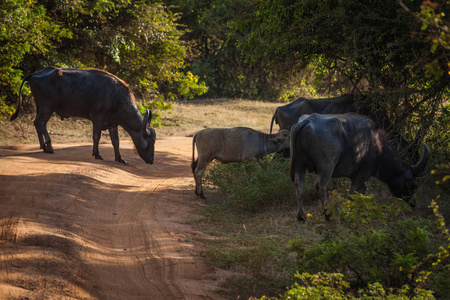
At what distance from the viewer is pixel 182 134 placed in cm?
2295

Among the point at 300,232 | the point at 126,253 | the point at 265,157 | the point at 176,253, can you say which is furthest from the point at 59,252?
the point at 265,157

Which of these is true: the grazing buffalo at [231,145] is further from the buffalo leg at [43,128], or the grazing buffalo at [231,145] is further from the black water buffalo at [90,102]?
the buffalo leg at [43,128]

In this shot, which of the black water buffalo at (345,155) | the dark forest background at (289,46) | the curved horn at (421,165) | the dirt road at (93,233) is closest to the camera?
the dirt road at (93,233)

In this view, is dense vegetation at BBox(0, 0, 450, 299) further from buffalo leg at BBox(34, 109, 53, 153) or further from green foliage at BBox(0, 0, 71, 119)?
buffalo leg at BBox(34, 109, 53, 153)

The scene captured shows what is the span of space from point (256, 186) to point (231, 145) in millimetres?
Answer: 1305

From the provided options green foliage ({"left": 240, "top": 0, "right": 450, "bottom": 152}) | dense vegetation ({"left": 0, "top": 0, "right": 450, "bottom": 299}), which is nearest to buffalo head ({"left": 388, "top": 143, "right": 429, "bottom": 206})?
dense vegetation ({"left": 0, "top": 0, "right": 450, "bottom": 299})

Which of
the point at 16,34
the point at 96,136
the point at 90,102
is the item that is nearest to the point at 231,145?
the point at 96,136

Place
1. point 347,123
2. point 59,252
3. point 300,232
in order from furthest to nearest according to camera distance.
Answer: point 347,123, point 300,232, point 59,252

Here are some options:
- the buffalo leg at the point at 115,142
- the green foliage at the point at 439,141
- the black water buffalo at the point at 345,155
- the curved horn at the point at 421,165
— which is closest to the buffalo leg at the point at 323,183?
the black water buffalo at the point at 345,155

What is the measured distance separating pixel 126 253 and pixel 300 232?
281cm

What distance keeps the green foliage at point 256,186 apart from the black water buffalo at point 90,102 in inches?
152

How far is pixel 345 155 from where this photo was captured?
8773 millimetres

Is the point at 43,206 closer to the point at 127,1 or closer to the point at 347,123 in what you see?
the point at 347,123

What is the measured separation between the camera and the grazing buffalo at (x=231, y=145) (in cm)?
1082
